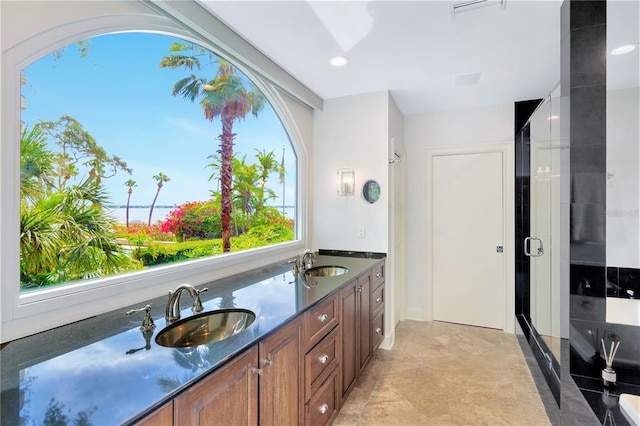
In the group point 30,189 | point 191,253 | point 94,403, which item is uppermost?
point 30,189

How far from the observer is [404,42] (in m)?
2.19

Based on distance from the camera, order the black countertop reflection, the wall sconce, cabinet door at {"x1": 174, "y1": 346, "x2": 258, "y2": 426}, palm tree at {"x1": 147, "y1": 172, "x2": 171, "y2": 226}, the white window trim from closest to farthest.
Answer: the black countertop reflection < cabinet door at {"x1": 174, "y1": 346, "x2": 258, "y2": 426} < the white window trim < palm tree at {"x1": 147, "y1": 172, "x2": 171, "y2": 226} < the wall sconce

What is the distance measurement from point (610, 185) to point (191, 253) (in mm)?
2582

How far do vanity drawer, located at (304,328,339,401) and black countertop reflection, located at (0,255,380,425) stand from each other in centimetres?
33

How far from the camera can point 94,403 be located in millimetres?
818

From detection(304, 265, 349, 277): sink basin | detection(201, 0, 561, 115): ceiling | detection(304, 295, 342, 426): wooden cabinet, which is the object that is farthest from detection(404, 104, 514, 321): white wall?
detection(304, 295, 342, 426): wooden cabinet

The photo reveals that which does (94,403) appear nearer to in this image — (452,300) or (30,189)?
(30,189)

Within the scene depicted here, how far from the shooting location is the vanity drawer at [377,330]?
280 cm

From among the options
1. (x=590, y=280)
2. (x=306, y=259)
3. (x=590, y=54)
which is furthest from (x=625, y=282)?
(x=306, y=259)

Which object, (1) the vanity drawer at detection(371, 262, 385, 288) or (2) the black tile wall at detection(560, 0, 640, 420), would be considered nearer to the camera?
(2) the black tile wall at detection(560, 0, 640, 420)

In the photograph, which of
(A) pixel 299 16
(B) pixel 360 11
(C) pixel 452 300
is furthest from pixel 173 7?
(C) pixel 452 300

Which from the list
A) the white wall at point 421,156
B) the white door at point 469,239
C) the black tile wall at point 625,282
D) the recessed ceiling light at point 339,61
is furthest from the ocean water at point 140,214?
the white door at point 469,239

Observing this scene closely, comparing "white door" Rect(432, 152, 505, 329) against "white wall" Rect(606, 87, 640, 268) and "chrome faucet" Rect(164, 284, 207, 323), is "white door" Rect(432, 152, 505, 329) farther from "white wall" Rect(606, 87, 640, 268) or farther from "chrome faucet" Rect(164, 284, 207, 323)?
"chrome faucet" Rect(164, 284, 207, 323)

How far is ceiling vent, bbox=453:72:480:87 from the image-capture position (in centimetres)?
276
